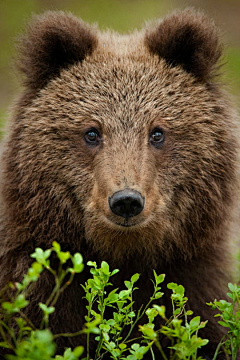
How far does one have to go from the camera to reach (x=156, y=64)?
5.81 metres

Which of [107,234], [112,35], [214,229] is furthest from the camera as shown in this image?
[112,35]

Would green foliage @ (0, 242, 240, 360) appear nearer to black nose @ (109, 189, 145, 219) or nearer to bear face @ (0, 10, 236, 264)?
black nose @ (109, 189, 145, 219)

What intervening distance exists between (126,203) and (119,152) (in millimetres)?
537

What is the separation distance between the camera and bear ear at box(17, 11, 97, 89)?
223 inches

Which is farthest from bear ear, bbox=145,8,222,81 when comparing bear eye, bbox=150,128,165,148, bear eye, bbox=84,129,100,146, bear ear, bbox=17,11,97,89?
bear eye, bbox=84,129,100,146

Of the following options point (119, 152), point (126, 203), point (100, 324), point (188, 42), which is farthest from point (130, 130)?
point (100, 324)

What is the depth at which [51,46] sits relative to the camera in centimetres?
569

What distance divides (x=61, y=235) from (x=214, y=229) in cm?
130

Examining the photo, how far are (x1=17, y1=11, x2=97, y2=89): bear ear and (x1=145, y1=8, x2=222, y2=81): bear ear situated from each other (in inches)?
23.4

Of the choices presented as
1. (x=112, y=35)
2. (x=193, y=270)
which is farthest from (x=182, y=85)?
(x=193, y=270)

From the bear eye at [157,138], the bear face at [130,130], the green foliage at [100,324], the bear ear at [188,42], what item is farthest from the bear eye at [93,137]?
the green foliage at [100,324]

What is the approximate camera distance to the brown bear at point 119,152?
5430 mm

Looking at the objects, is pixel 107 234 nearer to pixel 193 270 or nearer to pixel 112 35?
pixel 193 270

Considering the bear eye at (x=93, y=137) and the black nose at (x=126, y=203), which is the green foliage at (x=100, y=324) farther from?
the bear eye at (x=93, y=137)
